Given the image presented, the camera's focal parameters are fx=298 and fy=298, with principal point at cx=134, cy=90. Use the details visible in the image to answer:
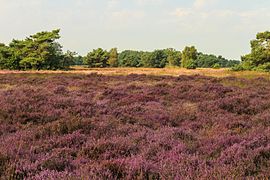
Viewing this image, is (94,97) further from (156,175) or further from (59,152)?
(156,175)

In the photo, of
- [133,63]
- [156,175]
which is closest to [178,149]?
[156,175]

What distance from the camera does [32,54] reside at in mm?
63219

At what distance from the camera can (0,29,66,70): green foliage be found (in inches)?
2483

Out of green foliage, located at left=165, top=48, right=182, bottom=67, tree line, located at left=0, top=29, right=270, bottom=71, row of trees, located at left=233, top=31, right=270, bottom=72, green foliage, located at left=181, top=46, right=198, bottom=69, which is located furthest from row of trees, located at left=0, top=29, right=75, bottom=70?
green foliage, located at left=165, top=48, right=182, bottom=67

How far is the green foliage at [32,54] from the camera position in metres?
63.1

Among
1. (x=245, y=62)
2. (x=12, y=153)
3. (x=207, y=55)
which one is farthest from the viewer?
(x=207, y=55)

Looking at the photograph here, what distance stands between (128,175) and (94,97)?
10.4 metres

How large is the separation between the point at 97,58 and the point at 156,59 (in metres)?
37.8

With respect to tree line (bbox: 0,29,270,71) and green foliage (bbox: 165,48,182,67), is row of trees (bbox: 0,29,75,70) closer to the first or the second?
tree line (bbox: 0,29,270,71)

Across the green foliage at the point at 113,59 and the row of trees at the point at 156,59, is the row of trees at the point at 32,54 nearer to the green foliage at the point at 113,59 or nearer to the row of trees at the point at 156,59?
the row of trees at the point at 156,59

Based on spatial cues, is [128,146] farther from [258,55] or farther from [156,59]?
[156,59]

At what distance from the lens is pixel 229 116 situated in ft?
27.8

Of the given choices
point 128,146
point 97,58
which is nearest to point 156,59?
point 97,58

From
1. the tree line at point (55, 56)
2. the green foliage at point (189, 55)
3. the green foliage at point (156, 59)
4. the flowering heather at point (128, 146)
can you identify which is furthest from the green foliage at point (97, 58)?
the flowering heather at point (128, 146)
